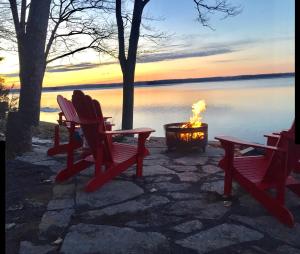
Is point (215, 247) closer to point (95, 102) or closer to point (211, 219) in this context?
point (211, 219)

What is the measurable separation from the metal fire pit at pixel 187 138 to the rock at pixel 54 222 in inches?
150

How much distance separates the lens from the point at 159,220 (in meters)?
3.86

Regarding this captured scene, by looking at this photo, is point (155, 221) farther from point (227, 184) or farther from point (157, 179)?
point (157, 179)

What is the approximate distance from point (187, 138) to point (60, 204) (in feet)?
12.3

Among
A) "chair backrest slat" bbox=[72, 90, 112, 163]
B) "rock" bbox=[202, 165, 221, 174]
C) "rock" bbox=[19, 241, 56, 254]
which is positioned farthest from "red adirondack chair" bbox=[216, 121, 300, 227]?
"rock" bbox=[19, 241, 56, 254]

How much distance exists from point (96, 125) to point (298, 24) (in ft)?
13.1

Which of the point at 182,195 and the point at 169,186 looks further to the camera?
the point at 169,186

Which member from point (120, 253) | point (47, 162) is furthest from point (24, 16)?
point (120, 253)

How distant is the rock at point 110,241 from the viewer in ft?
10.5

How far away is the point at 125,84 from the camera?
469 inches

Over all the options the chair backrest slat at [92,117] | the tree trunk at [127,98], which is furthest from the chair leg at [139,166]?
the tree trunk at [127,98]

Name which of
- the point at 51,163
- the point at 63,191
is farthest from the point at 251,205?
the point at 51,163

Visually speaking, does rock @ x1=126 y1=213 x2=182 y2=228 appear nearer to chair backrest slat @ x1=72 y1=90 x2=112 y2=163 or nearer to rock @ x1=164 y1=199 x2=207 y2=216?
rock @ x1=164 y1=199 x2=207 y2=216

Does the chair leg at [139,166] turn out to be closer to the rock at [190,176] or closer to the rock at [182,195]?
the rock at [190,176]
